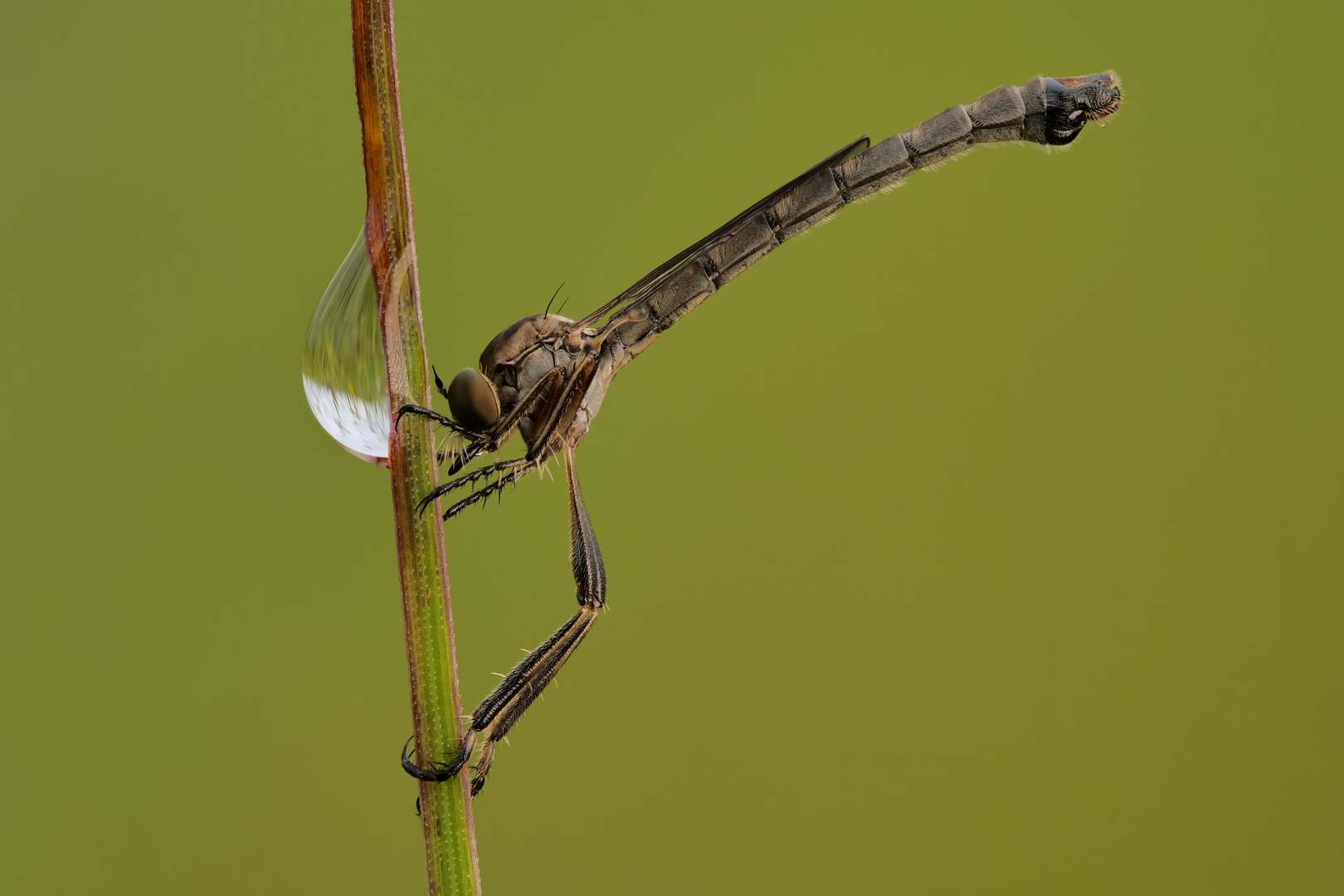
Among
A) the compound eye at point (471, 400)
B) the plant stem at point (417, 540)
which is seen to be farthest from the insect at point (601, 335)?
the plant stem at point (417, 540)

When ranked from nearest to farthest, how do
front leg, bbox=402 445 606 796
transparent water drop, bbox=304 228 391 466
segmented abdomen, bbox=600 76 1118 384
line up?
transparent water drop, bbox=304 228 391 466 < front leg, bbox=402 445 606 796 < segmented abdomen, bbox=600 76 1118 384

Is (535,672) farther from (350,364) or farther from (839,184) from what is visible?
(839,184)

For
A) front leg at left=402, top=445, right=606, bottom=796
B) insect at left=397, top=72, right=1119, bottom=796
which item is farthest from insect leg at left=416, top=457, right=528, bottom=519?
front leg at left=402, top=445, right=606, bottom=796

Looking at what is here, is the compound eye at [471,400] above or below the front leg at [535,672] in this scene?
above

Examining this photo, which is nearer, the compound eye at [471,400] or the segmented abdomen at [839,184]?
the compound eye at [471,400]

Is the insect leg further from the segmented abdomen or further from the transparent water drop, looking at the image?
the segmented abdomen

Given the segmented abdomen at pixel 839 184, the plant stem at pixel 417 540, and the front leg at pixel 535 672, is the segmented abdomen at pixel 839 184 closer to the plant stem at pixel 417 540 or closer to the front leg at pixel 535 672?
the front leg at pixel 535 672
